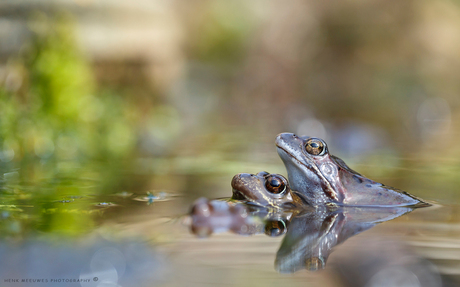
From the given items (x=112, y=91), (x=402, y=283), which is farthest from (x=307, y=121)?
(x=402, y=283)

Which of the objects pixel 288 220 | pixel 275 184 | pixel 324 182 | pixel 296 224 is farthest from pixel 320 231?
pixel 324 182

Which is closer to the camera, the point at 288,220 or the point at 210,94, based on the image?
the point at 288,220

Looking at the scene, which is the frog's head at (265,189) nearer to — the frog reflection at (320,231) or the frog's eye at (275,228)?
the frog reflection at (320,231)

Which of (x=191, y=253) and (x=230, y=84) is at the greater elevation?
(x=230, y=84)

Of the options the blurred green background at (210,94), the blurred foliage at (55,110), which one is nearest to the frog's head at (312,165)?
the blurred green background at (210,94)

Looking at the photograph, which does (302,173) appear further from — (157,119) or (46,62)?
(157,119)

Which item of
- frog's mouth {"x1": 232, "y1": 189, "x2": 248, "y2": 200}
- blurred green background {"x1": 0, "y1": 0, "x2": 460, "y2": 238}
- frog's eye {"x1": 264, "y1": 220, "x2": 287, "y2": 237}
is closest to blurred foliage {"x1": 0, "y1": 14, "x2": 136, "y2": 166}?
blurred green background {"x1": 0, "y1": 0, "x2": 460, "y2": 238}

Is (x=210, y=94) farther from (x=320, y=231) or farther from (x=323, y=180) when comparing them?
(x=320, y=231)
